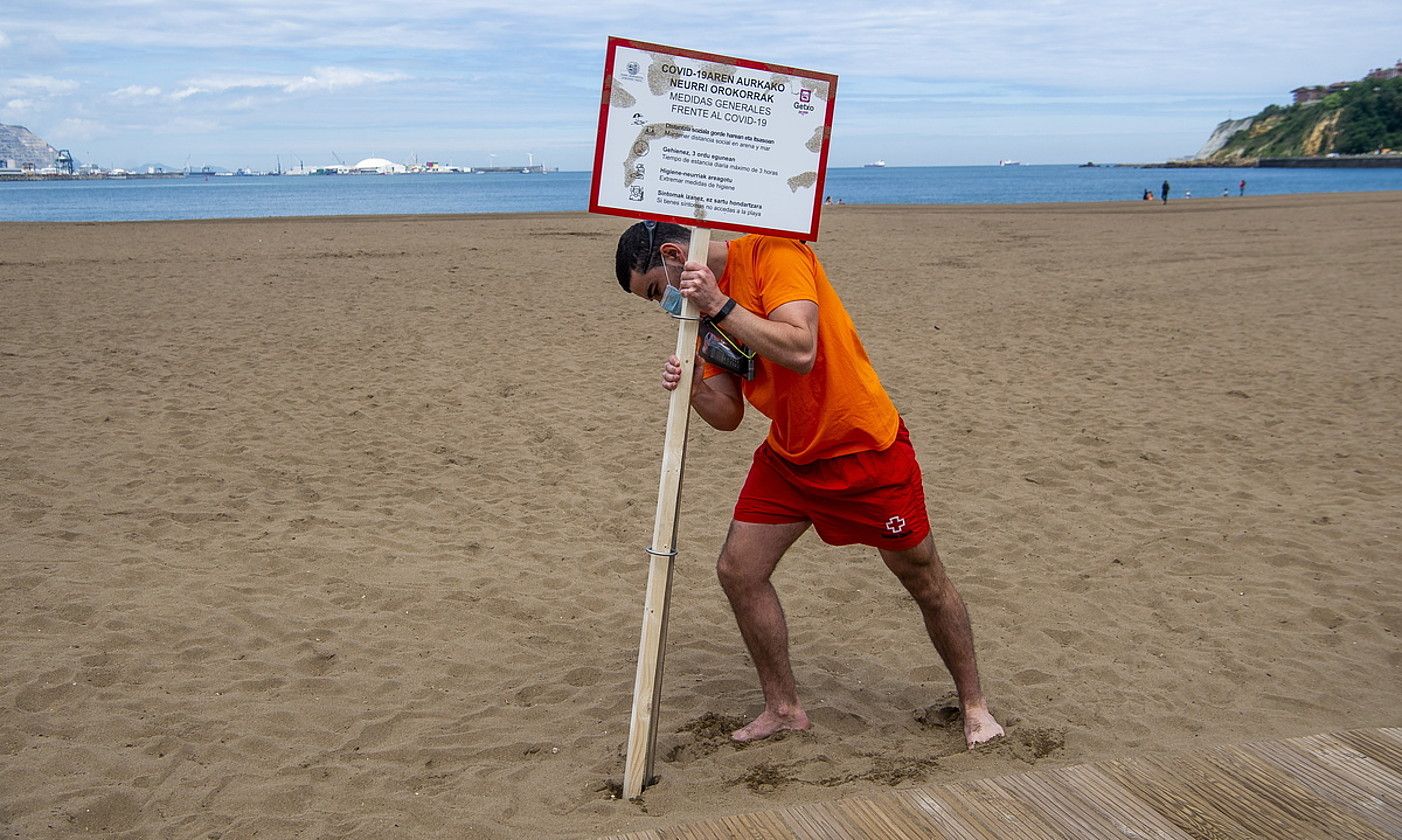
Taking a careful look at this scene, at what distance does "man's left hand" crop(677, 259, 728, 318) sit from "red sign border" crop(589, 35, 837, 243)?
0.44ft

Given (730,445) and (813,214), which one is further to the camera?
(730,445)

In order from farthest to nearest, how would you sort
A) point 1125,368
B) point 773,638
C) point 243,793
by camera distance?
point 1125,368 → point 773,638 → point 243,793

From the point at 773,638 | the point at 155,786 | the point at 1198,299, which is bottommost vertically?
the point at 155,786

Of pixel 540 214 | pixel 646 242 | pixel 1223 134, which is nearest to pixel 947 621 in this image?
pixel 646 242

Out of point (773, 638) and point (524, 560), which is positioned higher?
point (773, 638)

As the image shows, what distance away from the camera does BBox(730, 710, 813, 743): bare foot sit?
379 cm

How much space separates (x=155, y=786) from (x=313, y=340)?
27.9ft

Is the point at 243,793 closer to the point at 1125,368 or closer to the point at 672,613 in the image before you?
the point at 672,613

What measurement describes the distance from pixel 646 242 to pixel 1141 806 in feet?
6.66

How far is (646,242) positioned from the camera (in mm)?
3336

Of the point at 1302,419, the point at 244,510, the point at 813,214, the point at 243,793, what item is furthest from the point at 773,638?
the point at 1302,419

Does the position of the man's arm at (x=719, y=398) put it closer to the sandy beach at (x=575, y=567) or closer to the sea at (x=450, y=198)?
the sandy beach at (x=575, y=567)

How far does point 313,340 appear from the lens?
11445 mm

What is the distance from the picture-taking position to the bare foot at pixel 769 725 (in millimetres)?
3787
